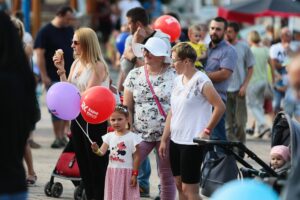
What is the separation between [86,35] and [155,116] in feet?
3.30

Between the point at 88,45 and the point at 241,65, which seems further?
the point at 241,65

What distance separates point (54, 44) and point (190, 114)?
5.80m

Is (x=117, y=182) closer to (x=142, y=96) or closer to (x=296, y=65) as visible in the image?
(x=142, y=96)

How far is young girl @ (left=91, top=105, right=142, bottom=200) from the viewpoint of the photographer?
8.82 m

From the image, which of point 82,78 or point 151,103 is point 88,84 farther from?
point 151,103

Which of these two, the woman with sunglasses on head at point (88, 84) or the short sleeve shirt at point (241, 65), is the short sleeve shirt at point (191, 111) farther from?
the short sleeve shirt at point (241, 65)

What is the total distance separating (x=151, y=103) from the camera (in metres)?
9.23

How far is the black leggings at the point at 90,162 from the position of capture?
941cm

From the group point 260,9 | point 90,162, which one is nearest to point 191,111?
point 90,162

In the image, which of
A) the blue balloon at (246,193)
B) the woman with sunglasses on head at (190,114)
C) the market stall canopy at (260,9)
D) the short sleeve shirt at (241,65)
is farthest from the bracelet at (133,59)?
the market stall canopy at (260,9)

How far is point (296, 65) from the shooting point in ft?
14.8

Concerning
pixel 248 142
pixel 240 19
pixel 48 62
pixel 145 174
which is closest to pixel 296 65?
pixel 145 174

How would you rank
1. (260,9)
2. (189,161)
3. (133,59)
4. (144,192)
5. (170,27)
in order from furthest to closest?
(260,9) < (170,27) < (133,59) < (144,192) < (189,161)

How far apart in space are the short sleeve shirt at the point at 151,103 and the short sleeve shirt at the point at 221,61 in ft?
7.75
